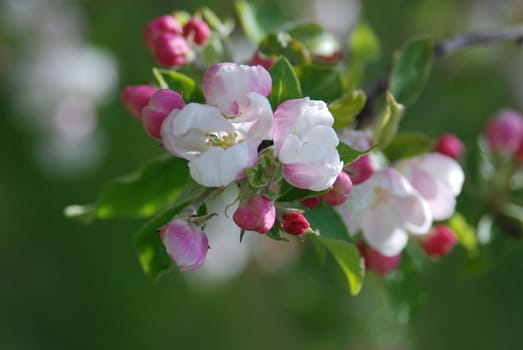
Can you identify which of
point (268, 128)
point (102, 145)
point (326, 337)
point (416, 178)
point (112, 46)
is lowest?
point (326, 337)

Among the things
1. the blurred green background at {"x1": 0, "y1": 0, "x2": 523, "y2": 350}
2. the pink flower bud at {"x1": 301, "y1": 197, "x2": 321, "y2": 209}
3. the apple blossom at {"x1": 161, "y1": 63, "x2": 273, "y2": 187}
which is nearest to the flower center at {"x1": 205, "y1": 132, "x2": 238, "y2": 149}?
the apple blossom at {"x1": 161, "y1": 63, "x2": 273, "y2": 187}

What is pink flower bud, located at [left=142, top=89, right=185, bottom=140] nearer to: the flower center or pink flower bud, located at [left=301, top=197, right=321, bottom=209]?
the flower center

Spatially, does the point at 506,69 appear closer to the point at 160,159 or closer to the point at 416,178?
the point at 416,178

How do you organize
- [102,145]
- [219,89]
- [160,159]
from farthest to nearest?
[102,145]
[160,159]
[219,89]

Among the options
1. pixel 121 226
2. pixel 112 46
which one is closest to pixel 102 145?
pixel 112 46

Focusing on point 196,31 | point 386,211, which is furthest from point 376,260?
point 196,31

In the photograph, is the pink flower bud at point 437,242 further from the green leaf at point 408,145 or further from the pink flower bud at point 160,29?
the pink flower bud at point 160,29
